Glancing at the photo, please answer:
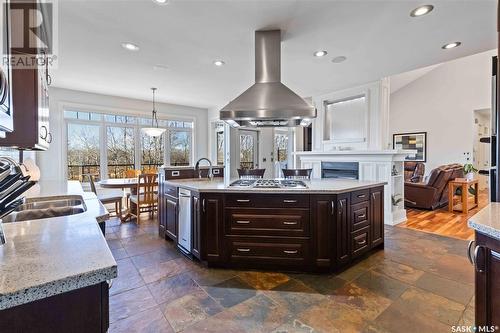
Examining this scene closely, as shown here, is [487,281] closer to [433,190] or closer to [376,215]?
[376,215]

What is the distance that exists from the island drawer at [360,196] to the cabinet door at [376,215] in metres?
0.10

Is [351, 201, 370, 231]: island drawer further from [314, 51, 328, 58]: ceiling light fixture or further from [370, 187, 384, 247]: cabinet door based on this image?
[314, 51, 328, 58]: ceiling light fixture

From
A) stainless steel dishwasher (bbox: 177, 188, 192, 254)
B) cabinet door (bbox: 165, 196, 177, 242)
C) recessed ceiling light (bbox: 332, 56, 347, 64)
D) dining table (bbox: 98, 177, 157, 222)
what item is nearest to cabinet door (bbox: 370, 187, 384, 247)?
recessed ceiling light (bbox: 332, 56, 347, 64)

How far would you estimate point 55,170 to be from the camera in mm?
5074

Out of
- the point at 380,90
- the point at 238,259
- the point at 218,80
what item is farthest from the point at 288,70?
the point at 238,259

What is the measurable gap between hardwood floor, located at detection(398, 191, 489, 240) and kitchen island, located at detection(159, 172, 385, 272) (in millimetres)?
2077

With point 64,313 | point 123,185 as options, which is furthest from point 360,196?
point 123,185

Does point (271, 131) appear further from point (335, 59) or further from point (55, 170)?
point (55, 170)

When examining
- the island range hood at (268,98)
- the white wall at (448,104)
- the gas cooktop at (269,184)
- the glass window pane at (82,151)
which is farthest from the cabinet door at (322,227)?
the white wall at (448,104)

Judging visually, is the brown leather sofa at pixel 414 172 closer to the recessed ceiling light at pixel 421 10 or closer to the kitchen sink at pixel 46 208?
the recessed ceiling light at pixel 421 10

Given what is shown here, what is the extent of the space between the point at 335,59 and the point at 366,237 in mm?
2410

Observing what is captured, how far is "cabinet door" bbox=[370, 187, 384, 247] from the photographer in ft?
9.33

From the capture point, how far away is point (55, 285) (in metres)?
0.66

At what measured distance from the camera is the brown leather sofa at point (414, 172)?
6.69 m
